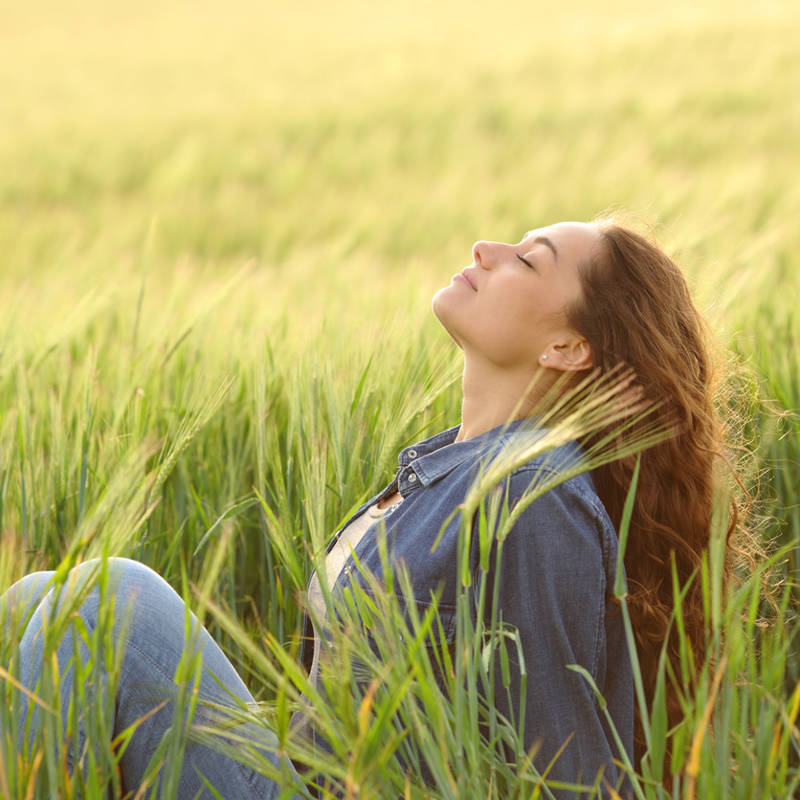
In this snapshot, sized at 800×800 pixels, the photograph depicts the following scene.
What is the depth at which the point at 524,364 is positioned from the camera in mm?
1041

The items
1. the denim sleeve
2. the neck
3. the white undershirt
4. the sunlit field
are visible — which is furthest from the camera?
the neck

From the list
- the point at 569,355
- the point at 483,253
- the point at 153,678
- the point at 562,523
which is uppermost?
the point at 483,253

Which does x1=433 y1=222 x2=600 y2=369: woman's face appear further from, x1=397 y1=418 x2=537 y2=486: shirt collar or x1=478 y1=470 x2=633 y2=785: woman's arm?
x1=478 y1=470 x2=633 y2=785: woman's arm

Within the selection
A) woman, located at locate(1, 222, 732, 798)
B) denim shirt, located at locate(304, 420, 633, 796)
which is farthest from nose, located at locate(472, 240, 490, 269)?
denim shirt, located at locate(304, 420, 633, 796)

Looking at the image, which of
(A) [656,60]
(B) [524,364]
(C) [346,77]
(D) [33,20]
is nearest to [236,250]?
(B) [524,364]

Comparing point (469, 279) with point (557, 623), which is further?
point (469, 279)

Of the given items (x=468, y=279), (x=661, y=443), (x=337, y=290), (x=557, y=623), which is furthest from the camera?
(x=337, y=290)

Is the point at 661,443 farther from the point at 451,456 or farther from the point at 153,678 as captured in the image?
the point at 153,678

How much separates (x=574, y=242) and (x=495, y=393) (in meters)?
0.19

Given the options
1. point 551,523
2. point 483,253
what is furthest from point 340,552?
point 483,253

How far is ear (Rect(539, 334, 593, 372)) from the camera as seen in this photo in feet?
3.33

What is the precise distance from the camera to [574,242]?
3.44 feet

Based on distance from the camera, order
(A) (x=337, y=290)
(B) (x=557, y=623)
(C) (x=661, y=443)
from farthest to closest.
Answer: (A) (x=337, y=290)
(C) (x=661, y=443)
(B) (x=557, y=623)

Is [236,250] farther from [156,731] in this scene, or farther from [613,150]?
[156,731]
